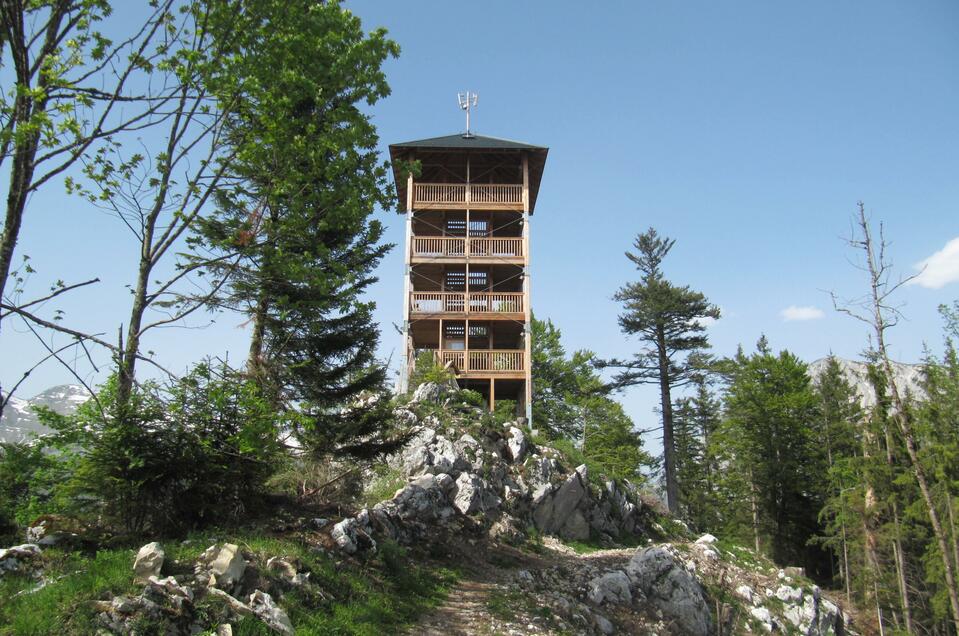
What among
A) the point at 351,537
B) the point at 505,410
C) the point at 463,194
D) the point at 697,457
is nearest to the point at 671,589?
the point at 351,537

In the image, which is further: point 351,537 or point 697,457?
point 697,457

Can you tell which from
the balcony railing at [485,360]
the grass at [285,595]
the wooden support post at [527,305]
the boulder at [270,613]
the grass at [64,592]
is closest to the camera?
the grass at [64,592]

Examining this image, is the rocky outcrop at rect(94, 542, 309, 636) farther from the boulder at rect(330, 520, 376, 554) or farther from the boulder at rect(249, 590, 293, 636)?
the boulder at rect(330, 520, 376, 554)

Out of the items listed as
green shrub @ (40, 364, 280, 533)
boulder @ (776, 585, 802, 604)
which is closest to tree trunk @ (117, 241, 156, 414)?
green shrub @ (40, 364, 280, 533)

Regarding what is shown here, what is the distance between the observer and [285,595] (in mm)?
6812

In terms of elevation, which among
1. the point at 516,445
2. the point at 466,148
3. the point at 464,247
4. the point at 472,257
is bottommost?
the point at 516,445

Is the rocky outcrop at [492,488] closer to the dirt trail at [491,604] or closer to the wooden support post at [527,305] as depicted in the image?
the dirt trail at [491,604]

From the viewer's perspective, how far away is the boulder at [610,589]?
1133 centimetres

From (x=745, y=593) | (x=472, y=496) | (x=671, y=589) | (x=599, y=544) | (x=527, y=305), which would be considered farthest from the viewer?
(x=527, y=305)

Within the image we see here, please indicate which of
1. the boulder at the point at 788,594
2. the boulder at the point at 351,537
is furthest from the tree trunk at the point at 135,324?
the boulder at the point at 788,594

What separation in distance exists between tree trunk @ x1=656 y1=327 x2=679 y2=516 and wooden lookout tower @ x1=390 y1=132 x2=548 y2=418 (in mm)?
8508

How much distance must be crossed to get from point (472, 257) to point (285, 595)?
17.7m

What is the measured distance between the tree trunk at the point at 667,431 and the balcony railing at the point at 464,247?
1159cm

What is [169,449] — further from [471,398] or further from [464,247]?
[464,247]
